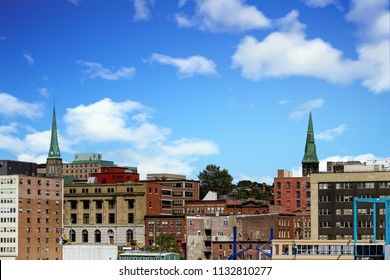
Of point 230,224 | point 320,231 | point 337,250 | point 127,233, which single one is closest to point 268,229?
point 230,224

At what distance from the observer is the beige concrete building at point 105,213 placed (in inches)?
6722

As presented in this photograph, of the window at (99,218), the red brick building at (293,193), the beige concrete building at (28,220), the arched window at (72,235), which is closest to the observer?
the beige concrete building at (28,220)

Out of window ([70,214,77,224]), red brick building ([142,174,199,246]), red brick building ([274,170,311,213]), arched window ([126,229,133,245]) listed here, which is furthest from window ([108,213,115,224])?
red brick building ([274,170,311,213])

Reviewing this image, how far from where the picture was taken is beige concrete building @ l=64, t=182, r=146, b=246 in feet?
560

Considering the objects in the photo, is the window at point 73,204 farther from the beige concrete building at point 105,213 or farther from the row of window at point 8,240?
the row of window at point 8,240

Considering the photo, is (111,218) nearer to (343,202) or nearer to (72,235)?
(72,235)

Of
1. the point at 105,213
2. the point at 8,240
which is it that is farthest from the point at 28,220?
the point at 105,213

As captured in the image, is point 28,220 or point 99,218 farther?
point 99,218

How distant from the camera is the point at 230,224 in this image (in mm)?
144500

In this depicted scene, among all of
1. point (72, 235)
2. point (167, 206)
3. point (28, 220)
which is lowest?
point (72, 235)

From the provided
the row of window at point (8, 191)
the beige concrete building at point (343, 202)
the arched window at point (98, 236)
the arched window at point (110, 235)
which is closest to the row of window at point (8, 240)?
the row of window at point (8, 191)

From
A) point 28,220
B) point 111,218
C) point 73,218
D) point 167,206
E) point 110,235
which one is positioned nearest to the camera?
point 28,220

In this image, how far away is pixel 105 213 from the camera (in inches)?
6885

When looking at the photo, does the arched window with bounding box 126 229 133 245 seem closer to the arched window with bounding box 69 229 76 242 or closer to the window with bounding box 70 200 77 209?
the arched window with bounding box 69 229 76 242
